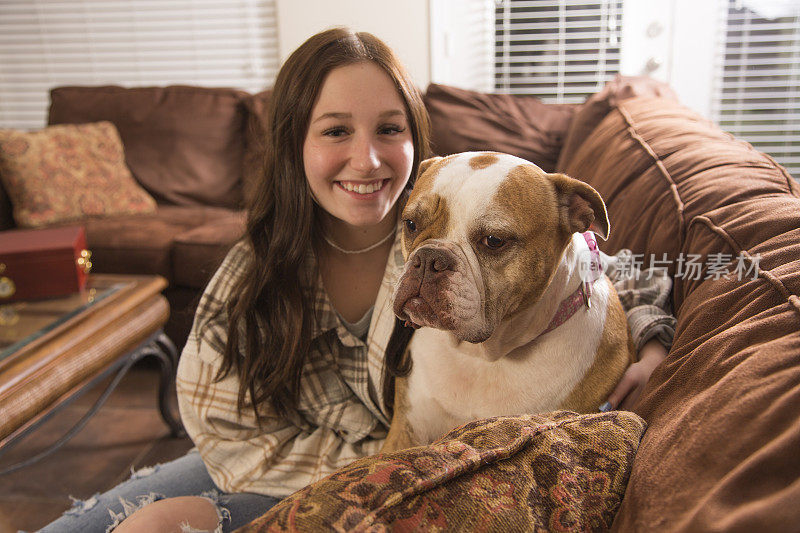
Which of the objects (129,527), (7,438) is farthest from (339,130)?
(7,438)

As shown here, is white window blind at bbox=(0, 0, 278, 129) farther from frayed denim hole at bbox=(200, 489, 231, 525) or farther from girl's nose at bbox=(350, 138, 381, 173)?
frayed denim hole at bbox=(200, 489, 231, 525)

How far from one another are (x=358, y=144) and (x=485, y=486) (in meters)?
0.77

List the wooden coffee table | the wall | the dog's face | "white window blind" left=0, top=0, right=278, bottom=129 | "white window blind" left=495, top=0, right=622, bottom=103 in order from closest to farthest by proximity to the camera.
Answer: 1. the dog's face
2. the wooden coffee table
3. "white window blind" left=495, top=0, right=622, bottom=103
4. the wall
5. "white window blind" left=0, top=0, right=278, bottom=129

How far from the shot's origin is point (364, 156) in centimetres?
120

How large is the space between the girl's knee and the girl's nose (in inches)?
27.2

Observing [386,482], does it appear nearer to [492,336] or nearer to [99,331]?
[492,336]

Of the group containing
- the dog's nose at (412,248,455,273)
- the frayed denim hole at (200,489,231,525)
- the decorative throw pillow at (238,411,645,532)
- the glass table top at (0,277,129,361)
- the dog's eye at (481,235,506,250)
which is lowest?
the frayed denim hole at (200,489,231,525)

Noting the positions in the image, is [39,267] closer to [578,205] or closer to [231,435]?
[231,435]

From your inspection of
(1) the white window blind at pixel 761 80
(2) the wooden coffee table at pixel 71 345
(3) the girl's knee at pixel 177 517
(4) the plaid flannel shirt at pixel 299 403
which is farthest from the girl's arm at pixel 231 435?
(1) the white window blind at pixel 761 80

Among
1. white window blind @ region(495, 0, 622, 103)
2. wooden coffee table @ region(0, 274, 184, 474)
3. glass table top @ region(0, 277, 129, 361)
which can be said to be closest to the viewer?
wooden coffee table @ region(0, 274, 184, 474)

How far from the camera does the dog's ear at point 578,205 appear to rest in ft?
3.19

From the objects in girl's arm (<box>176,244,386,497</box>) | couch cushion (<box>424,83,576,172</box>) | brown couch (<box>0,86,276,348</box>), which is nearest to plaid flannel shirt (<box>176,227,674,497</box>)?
girl's arm (<box>176,244,386,497</box>)

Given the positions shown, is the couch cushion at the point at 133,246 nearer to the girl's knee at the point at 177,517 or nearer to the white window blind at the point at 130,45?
the white window blind at the point at 130,45

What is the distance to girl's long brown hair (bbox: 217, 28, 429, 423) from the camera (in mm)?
1244
